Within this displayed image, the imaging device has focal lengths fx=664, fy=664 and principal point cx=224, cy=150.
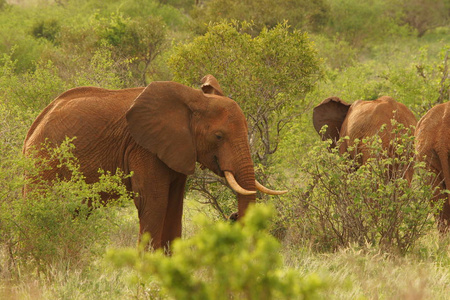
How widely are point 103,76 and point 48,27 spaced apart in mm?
20369

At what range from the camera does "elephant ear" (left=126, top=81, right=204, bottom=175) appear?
6.66 metres

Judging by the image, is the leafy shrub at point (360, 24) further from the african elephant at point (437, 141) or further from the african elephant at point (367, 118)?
the african elephant at point (437, 141)

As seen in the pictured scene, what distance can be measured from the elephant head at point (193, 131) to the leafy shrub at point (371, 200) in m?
0.83

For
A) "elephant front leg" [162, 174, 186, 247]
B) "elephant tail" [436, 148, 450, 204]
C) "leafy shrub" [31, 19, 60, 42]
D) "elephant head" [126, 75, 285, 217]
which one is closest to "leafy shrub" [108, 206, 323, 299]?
"elephant head" [126, 75, 285, 217]

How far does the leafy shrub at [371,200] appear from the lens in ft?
22.4

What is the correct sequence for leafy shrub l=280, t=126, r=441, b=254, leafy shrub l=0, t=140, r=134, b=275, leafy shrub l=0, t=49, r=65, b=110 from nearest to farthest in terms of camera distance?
1. leafy shrub l=0, t=140, r=134, b=275
2. leafy shrub l=280, t=126, r=441, b=254
3. leafy shrub l=0, t=49, r=65, b=110

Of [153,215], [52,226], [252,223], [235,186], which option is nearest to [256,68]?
[235,186]

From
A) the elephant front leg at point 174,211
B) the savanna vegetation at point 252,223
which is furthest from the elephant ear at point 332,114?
the elephant front leg at point 174,211

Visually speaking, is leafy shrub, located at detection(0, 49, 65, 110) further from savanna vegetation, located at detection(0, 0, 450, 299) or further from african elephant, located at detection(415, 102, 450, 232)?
african elephant, located at detection(415, 102, 450, 232)

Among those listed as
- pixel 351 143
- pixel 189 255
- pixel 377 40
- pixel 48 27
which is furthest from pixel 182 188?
pixel 377 40

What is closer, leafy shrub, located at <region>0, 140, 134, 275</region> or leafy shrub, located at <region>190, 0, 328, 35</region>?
leafy shrub, located at <region>0, 140, 134, 275</region>

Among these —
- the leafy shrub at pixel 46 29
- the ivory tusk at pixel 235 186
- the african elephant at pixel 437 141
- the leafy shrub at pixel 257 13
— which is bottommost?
the ivory tusk at pixel 235 186

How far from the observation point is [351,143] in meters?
9.73

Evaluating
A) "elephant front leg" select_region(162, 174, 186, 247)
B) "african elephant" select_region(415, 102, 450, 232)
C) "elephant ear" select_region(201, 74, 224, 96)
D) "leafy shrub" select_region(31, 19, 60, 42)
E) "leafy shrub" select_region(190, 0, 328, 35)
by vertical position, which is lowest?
"elephant front leg" select_region(162, 174, 186, 247)
